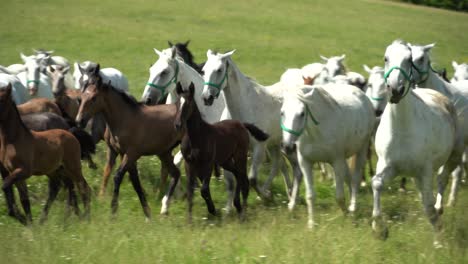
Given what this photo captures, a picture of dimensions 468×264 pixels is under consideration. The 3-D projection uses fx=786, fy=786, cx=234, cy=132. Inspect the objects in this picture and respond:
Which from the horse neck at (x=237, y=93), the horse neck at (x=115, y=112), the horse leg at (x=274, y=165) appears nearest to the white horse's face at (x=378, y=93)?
the horse leg at (x=274, y=165)

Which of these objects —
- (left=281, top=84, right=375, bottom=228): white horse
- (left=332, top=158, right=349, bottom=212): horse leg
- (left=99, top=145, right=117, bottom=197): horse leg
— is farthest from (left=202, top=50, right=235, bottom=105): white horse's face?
(left=332, top=158, right=349, bottom=212): horse leg

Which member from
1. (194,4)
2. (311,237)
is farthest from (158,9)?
(311,237)

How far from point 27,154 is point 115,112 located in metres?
1.56

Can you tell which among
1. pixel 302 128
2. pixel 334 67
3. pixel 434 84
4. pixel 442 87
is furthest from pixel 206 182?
pixel 334 67

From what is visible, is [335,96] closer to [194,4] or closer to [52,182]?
[52,182]

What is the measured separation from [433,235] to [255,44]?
2926 centimetres

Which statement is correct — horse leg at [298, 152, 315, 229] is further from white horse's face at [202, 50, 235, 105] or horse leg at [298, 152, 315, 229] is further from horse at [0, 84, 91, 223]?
horse at [0, 84, 91, 223]

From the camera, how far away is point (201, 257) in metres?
7.13

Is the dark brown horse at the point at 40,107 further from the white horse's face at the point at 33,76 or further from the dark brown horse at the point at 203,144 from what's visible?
the white horse's face at the point at 33,76

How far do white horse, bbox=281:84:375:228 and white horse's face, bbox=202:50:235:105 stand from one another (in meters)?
1.37

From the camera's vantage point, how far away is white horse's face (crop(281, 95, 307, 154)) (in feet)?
28.9

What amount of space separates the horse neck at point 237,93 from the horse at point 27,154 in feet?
8.12

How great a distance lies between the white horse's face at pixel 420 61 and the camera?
10.1 meters

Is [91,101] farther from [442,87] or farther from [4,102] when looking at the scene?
[442,87]
